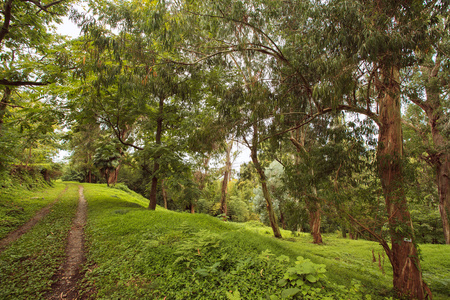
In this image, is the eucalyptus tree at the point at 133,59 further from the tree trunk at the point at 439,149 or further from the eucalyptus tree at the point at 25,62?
the tree trunk at the point at 439,149

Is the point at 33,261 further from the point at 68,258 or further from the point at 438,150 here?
the point at 438,150

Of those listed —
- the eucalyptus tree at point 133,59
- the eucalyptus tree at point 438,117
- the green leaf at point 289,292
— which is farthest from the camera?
the eucalyptus tree at point 438,117

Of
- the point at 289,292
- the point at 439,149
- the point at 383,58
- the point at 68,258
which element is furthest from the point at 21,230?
the point at 439,149

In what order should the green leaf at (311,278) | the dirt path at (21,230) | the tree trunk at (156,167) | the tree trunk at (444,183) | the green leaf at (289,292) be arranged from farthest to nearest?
the tree trunk at (444,183)
the tree trunk at (156,167)
the dirt path at (21,230)
the green leaf at (311,278)
the green leaf at (289,292)

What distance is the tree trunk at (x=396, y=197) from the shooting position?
13.5ft

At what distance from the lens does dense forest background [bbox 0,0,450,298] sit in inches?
170

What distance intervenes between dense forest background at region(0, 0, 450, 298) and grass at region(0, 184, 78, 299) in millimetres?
3123

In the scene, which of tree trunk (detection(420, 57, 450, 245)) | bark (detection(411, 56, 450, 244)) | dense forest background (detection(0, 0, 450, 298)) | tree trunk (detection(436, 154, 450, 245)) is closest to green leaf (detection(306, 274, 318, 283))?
dense forest background (detection(0, 0, 450, 298))

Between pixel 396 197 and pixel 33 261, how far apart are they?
6779 millimetres

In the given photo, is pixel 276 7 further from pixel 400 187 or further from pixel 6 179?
pixel 6 179

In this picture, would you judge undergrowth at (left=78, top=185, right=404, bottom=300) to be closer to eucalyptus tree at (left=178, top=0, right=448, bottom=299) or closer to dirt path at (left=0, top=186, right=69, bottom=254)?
eucalyptus tree at (left=178, top=0, right=448, bottom=299)

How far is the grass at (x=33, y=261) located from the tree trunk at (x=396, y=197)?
597cm

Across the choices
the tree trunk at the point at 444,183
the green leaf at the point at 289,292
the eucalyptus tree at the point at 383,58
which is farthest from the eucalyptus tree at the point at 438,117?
the green leaf at the point at 289,292

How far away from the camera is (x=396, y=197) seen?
412cm
